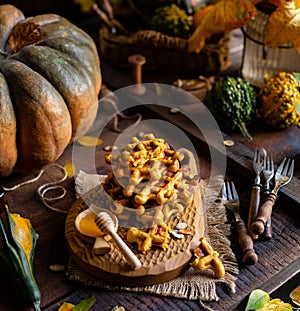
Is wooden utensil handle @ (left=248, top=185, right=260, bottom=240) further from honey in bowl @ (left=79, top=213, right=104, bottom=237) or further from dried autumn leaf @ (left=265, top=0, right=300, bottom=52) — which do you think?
dried autumn leaf @ (left=265, top=0, right=300, bottom=52)

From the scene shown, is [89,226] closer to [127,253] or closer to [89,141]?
[127,253]

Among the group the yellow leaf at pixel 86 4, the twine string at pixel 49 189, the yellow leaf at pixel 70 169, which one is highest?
the yellow leaf at pixel 86 4

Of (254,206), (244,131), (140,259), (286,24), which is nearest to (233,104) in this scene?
(244,131)

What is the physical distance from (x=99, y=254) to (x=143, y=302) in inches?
4.6

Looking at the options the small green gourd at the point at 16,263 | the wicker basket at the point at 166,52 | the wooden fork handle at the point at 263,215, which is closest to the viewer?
the small green gourd at the point at 16,263

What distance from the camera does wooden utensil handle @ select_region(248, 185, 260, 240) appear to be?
3.59 ft

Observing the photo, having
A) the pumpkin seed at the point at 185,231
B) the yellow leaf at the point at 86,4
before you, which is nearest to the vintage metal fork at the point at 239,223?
the pumpkin seed at the point at 185,231

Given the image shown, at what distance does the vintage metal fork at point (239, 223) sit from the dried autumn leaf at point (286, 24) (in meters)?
0.40

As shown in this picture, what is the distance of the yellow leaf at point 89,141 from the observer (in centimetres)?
138

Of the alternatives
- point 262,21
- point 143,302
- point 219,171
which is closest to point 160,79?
point 262,21

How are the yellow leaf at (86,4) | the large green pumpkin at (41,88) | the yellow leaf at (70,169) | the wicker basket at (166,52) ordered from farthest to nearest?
the yellow leaf at (86,4)
the wicker basket at (166,52)
the yellow leaf at (70,169)
the large green pumpkin at (41,88)

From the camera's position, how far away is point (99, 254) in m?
1.00

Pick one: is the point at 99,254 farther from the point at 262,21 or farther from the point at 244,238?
Result: the point at 262,21

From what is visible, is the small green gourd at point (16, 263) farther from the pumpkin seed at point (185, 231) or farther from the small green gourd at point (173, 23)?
the small green gourd at point (173, 23)
